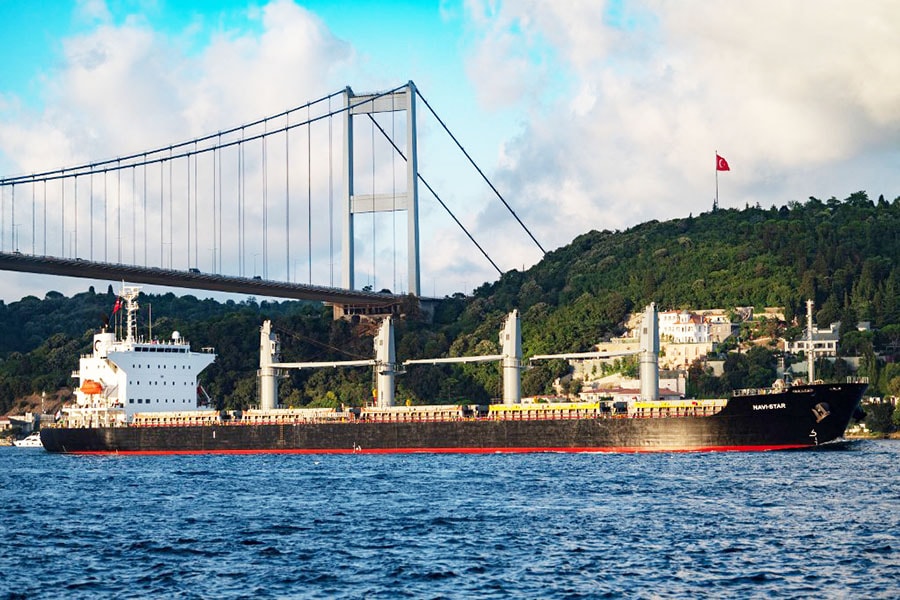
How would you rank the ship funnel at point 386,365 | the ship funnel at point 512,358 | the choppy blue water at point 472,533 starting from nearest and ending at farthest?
1. the choppy blue water at point 472,533
2. the ship funnel at point 512,358
3. the ship funnel at point 386,365

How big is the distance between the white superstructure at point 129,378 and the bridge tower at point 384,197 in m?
19.0

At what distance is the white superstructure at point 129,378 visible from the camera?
68.9m

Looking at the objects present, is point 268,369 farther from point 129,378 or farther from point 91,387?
point 91,387

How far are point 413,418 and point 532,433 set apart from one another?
24.5ft

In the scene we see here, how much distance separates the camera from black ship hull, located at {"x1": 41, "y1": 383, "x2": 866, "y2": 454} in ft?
172

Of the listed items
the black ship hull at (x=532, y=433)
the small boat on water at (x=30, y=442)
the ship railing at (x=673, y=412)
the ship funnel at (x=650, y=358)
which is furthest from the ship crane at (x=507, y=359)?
the small boat on water at (x=30, y=442)

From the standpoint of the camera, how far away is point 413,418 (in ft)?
207

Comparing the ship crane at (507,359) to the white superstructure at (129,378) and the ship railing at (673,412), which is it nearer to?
the ship railing at (673,412)

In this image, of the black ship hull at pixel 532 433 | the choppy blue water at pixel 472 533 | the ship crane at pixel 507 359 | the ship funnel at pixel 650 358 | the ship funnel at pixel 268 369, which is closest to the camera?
the choppy blue water at pixel 472 533

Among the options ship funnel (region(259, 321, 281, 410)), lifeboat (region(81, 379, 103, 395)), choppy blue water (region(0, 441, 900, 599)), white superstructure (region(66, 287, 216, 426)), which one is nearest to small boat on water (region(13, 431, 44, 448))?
white superstructure (region(66, 287, 216, 426))

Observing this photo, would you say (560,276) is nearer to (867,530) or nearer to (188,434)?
(188,434)

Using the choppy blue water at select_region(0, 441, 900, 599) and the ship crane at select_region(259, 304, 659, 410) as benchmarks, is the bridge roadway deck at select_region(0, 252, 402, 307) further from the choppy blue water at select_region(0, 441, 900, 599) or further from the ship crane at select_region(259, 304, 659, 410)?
the choppy blue water at select_region(0, 441, 900, 599)

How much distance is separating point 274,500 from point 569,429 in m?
22.6

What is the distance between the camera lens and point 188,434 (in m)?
66.8
